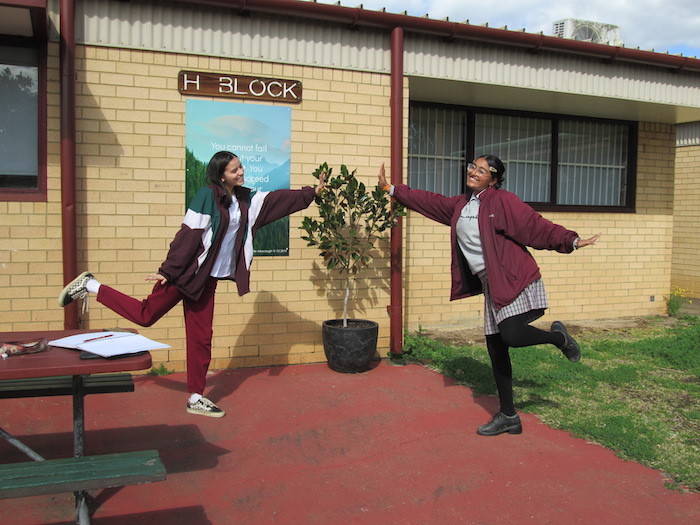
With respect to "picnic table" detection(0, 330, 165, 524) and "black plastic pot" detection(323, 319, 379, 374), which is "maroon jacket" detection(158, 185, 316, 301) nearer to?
"picnic table" detection(0, 330, 165, 524)

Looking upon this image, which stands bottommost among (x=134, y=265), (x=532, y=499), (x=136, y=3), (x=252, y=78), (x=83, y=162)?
(x=532, y=499)

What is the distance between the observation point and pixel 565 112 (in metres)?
8.88

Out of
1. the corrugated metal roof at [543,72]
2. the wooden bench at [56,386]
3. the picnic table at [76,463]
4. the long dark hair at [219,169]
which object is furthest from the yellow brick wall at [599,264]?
the picnic table at [76,463]

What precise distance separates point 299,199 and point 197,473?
2269 millimetres

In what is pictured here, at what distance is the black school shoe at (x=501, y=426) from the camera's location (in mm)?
4445

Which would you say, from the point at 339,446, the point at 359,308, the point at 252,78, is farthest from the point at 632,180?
the point at 339,446

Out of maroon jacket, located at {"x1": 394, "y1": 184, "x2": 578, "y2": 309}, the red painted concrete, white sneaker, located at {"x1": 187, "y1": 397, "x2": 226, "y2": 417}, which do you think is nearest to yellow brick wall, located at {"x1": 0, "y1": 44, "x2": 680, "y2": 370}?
the red painted concrete

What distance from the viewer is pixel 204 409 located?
4.75 meters

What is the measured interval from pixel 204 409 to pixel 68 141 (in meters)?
2.58

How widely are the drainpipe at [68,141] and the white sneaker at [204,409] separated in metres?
1.44

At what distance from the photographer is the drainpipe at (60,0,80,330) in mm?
5316

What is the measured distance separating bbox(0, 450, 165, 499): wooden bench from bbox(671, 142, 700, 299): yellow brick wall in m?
11.9

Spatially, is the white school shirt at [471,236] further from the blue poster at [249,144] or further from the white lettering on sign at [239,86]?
the white lettering on sign at [239,86]

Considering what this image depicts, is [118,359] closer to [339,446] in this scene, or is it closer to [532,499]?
[339,446]
